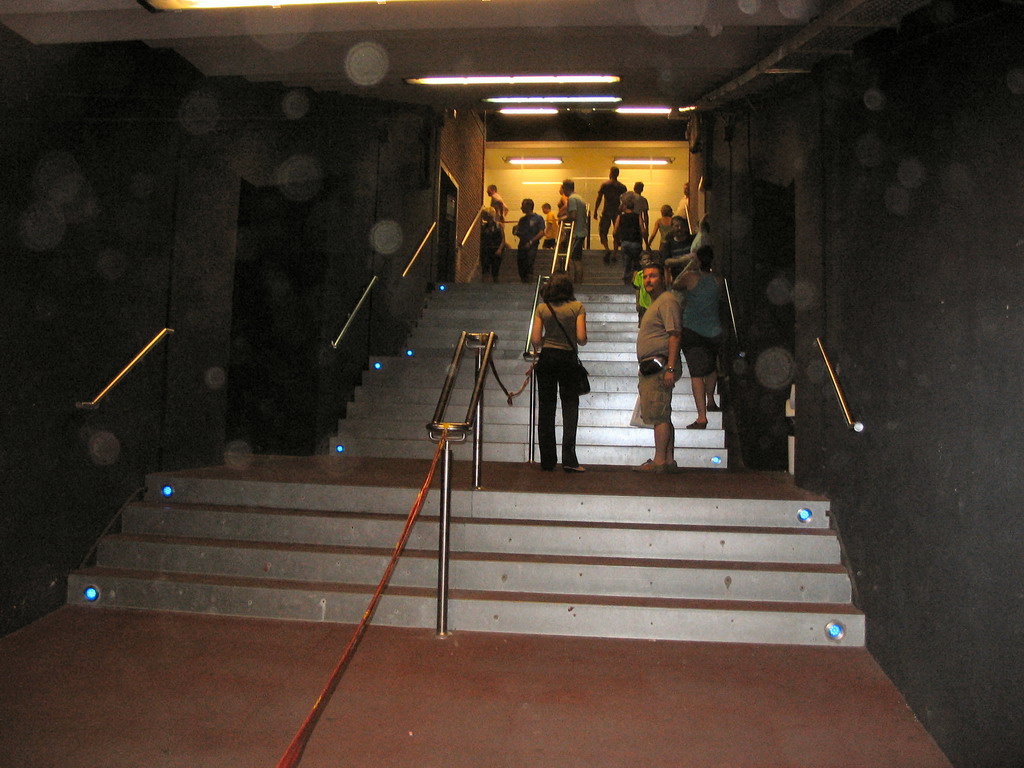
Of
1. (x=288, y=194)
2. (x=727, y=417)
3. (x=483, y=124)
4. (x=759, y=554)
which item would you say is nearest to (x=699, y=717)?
(x=759, y=554)

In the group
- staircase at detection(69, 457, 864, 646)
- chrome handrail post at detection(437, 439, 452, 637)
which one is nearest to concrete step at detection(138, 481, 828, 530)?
staircase at detection(69, 457, 864, 646)

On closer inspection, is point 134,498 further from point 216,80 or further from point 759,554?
point 759,554

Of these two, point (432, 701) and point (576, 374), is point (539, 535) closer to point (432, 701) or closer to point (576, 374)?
point (432, 701)

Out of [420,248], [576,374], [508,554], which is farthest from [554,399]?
[420,248]

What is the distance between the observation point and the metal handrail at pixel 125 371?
4105mm

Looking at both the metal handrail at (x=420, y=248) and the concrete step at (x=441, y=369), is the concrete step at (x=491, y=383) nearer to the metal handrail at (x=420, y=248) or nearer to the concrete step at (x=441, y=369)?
the concrete step at (x=441, y=369)

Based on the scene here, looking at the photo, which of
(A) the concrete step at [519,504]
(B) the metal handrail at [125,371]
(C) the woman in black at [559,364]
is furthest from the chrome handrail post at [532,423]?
(B) the metal handrail at [125,371]

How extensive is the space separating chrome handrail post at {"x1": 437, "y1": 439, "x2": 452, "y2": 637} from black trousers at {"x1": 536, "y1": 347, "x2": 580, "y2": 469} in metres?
1.82

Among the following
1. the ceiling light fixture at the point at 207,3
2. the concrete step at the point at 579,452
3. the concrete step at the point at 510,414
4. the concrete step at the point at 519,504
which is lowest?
the concrete step at the point at 519,504

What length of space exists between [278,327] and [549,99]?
3.35 meters

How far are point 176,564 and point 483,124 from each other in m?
12.2

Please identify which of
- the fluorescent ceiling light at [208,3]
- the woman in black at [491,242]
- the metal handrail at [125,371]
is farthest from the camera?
the woman in black at [491,242]

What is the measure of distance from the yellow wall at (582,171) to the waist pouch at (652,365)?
12483 mm

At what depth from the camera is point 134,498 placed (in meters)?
4.76
